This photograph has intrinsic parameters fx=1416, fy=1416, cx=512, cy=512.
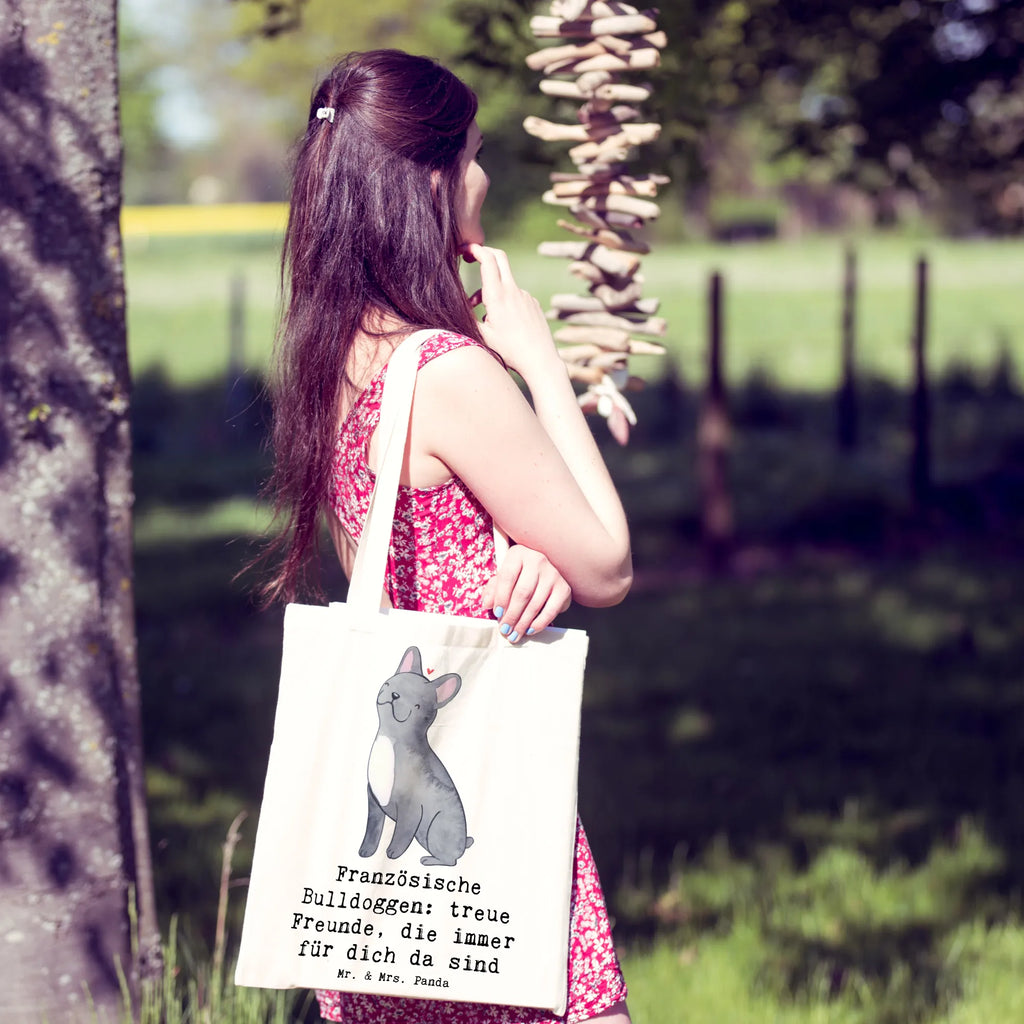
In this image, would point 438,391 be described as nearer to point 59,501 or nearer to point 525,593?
point 525,593

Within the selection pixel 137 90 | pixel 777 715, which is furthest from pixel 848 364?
pixel 137 90

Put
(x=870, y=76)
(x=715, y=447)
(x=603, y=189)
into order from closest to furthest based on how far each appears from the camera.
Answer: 1. (x=603, y=189)
2. (x=870, y=76)
3. (x=715, y=447)

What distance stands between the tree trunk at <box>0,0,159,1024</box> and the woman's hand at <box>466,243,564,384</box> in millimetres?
859

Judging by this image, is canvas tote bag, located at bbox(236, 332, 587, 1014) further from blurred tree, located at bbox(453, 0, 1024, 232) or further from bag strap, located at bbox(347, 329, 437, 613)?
blurred tree, located at bbox(453, 0, 1024, 232)

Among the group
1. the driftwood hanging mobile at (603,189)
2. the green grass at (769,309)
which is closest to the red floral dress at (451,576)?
the driftwood hanging mobile at (603,189)

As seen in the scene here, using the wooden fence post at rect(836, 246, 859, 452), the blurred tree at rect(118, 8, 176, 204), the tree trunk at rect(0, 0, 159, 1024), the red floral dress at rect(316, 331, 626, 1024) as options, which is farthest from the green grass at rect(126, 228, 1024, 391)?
the red floral dress at rect(316, 331, 626, 1024)

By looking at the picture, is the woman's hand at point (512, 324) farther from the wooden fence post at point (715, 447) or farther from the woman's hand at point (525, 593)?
the wooden fence post at point (715, 447)

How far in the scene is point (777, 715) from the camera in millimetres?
5648

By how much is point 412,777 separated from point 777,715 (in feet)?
13.5

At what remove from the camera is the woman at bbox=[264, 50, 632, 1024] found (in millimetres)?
1766

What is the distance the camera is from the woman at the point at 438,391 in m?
1.77

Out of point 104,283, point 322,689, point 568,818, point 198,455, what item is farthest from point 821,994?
point 198,455

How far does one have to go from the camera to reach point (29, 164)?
7.83 feet

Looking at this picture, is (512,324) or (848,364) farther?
(848,364)
